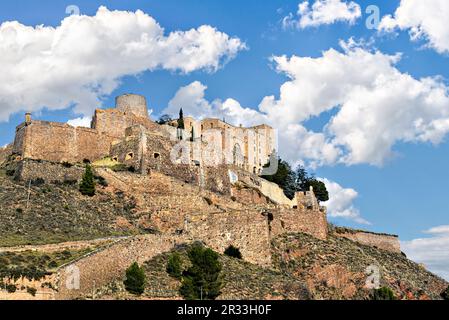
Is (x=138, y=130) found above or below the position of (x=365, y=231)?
above

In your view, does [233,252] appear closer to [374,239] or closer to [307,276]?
[307,276]

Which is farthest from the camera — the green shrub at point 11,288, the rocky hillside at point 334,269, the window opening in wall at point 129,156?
the window opening in wall at point 129,156

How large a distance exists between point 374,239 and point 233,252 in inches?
897

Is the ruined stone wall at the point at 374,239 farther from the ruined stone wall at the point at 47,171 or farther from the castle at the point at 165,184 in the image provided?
the ruined stone wall at the point at 47,171

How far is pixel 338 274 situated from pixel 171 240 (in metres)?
12.4

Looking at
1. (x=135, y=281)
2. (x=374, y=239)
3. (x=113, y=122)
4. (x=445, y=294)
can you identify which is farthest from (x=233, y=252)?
(x=113, y=122)

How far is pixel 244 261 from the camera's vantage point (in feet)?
158

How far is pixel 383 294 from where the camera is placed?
48.2 meters

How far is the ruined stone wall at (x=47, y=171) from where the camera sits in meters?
58.0

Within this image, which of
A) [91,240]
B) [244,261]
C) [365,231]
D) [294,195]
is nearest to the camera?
[91,240]

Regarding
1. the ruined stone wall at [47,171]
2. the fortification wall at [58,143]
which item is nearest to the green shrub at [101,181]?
the ruined stone wall at [47,171]

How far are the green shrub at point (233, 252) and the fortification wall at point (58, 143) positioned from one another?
2342 centimetres
